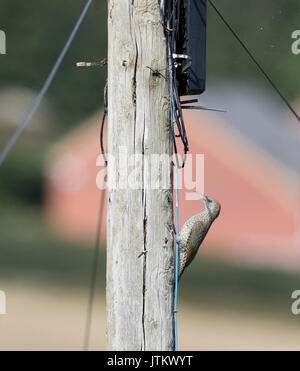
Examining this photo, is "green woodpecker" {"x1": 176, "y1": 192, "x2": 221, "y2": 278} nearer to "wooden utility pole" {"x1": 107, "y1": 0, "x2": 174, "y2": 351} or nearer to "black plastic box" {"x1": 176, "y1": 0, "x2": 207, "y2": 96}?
"wooden utility pole" {"x1": 107, "y1": 0, "x2": 174, "y2": 351}

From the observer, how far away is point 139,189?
223cm

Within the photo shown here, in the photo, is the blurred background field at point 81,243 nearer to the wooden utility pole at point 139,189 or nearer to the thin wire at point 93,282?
the thin wire at point 93,282

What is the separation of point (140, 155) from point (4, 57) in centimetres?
402

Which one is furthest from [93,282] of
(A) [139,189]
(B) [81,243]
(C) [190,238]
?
(A) [139,189]

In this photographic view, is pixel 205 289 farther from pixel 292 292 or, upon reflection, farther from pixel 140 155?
pixel 140 155

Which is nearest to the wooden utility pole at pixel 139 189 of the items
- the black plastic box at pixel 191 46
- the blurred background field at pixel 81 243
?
the black plastic box at pixel 191 46

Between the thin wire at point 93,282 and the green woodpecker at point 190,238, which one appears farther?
the thin wire at point 93,282

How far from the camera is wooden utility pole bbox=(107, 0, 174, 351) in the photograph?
2.22 meters

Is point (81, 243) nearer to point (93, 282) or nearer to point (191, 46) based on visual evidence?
point (93, 282)

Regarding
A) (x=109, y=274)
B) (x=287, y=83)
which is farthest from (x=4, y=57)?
(x=109, y=274)

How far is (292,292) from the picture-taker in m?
4.86

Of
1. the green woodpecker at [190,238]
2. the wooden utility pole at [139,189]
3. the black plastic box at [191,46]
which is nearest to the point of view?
the wooden utility pole at [139,189]

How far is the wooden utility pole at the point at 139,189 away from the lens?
222 cm

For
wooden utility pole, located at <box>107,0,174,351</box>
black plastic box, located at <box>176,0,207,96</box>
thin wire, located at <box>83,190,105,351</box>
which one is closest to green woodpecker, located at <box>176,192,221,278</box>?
wooden utility pole, located at <box>107,0,174,351</box>
